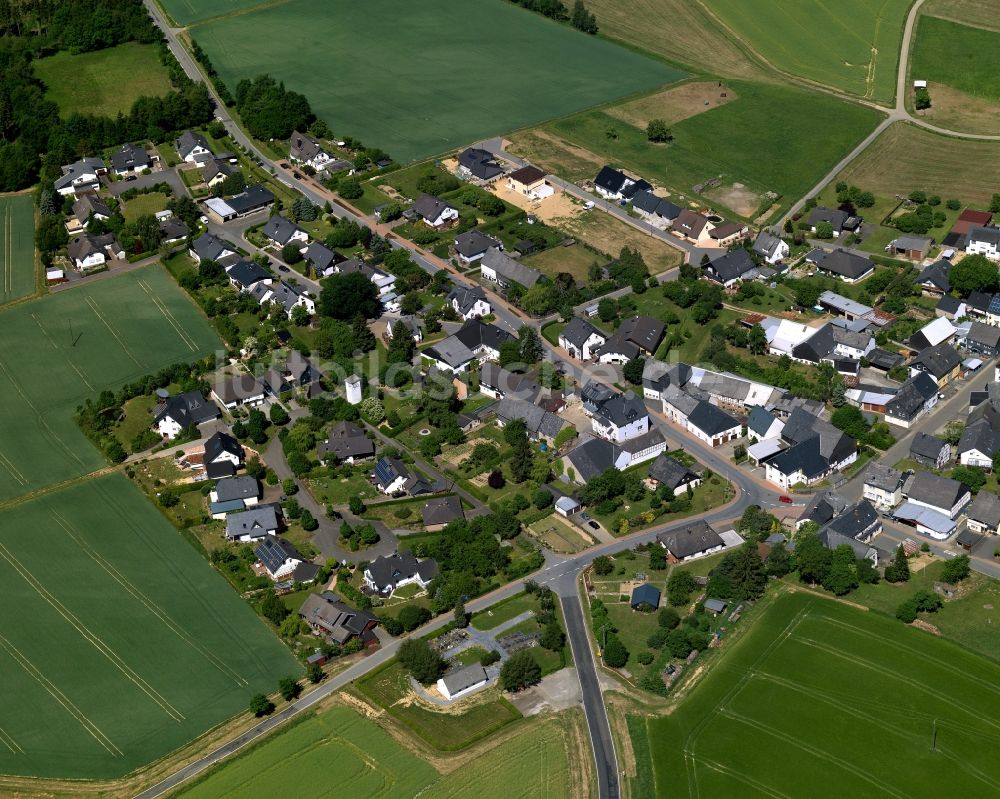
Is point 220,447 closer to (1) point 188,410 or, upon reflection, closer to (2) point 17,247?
(1) point 188,410

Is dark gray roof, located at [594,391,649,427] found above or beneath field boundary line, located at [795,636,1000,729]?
above

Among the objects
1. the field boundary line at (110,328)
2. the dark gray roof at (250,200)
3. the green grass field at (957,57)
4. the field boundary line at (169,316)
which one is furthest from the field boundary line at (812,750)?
the green grass field at (957,57)

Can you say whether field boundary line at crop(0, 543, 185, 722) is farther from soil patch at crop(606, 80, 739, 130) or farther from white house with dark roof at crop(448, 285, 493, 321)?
soil patch at crop(606, 80, 739, 130)

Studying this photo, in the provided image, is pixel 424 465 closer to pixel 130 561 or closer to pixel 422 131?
pixel 130 561

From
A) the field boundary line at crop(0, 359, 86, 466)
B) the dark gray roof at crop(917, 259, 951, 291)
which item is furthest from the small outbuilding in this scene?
the dark gray roof at crop(917, 259, 951, 291)

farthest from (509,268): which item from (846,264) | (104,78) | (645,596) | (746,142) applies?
(104,78)
